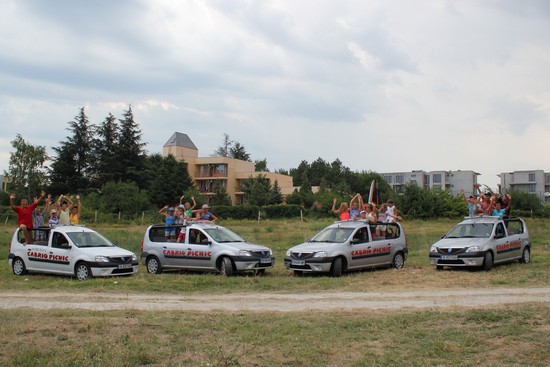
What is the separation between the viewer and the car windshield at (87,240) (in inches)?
711

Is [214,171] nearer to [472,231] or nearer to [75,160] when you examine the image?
[75,160]

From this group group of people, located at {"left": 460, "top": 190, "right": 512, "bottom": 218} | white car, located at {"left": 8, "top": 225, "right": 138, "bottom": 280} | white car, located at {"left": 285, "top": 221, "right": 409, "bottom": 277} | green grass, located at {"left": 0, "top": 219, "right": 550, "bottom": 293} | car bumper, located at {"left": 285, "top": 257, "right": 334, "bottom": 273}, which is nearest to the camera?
green grass, located at {"left": 0, "top": 219, "right": 550, "bottom": 293}

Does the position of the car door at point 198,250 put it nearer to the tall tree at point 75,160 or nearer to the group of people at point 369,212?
the group of people at point 369,212

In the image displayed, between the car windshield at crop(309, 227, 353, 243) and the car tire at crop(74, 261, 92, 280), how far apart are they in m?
6.69

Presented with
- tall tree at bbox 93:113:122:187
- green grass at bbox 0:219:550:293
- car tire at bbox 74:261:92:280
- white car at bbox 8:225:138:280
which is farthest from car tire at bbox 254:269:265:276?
tall tree at bbox 93:113:122:187

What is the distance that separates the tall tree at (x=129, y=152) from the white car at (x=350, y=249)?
6692 cm

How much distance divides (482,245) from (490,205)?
10.2 ft

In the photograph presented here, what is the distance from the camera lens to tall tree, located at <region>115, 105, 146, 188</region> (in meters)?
82.6

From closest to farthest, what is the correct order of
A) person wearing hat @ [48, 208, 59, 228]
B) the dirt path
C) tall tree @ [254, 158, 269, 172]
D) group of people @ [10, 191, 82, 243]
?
the dirt path < group of people @ [10, 191, 82, 243] < person wearing hat @ [48, 208, 59, 228] < tall tree @ [254, 158, 269, 172]

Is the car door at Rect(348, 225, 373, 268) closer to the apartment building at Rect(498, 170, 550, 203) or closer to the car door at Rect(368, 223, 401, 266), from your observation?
the car door at Rect(368, 223, 401, 266)

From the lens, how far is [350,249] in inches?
693

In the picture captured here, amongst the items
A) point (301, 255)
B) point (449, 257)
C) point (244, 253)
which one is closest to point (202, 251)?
point (244, 253)

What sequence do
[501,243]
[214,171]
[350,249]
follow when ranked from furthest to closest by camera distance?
[214,171], [501,243], [350,249]

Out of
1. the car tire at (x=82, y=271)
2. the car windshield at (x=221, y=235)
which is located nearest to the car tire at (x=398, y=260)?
the car windshield at (x=221, y=235)
